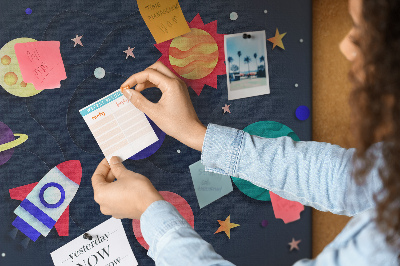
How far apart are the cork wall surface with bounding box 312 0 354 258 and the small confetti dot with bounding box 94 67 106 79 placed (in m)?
0.56

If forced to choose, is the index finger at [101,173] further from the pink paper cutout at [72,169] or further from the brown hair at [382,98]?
the brown hair at [382,98]

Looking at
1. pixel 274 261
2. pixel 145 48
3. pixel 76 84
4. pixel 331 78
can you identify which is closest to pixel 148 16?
pixel 145 48

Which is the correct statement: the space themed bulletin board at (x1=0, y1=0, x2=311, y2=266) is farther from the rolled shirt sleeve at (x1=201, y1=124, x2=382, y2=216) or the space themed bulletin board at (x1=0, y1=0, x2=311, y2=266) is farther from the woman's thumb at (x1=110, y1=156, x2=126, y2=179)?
the rolled shirt sleeve at (x1=201, y1=124, x2=382, y2=216)

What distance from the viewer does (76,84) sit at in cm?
83

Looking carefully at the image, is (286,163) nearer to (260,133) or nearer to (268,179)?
(268,179)

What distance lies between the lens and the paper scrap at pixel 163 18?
0.84 metres

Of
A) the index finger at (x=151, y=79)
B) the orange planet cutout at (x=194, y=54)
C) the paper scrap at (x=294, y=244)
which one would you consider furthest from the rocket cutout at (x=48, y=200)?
the paper scrap at (x=294, y=244)

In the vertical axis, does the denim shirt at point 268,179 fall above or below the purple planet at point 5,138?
below

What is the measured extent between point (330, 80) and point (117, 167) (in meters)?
0.60

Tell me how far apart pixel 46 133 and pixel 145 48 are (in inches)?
11.8

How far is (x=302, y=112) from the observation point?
992 mm

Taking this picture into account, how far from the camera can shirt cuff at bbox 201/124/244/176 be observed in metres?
0.76

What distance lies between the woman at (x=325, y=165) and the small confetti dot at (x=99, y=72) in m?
0.08

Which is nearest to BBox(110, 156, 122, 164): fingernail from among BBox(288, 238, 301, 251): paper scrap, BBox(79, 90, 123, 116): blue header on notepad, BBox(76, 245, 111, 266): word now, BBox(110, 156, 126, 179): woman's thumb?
BBox(110, 156, 126, 179): woman's thumb
